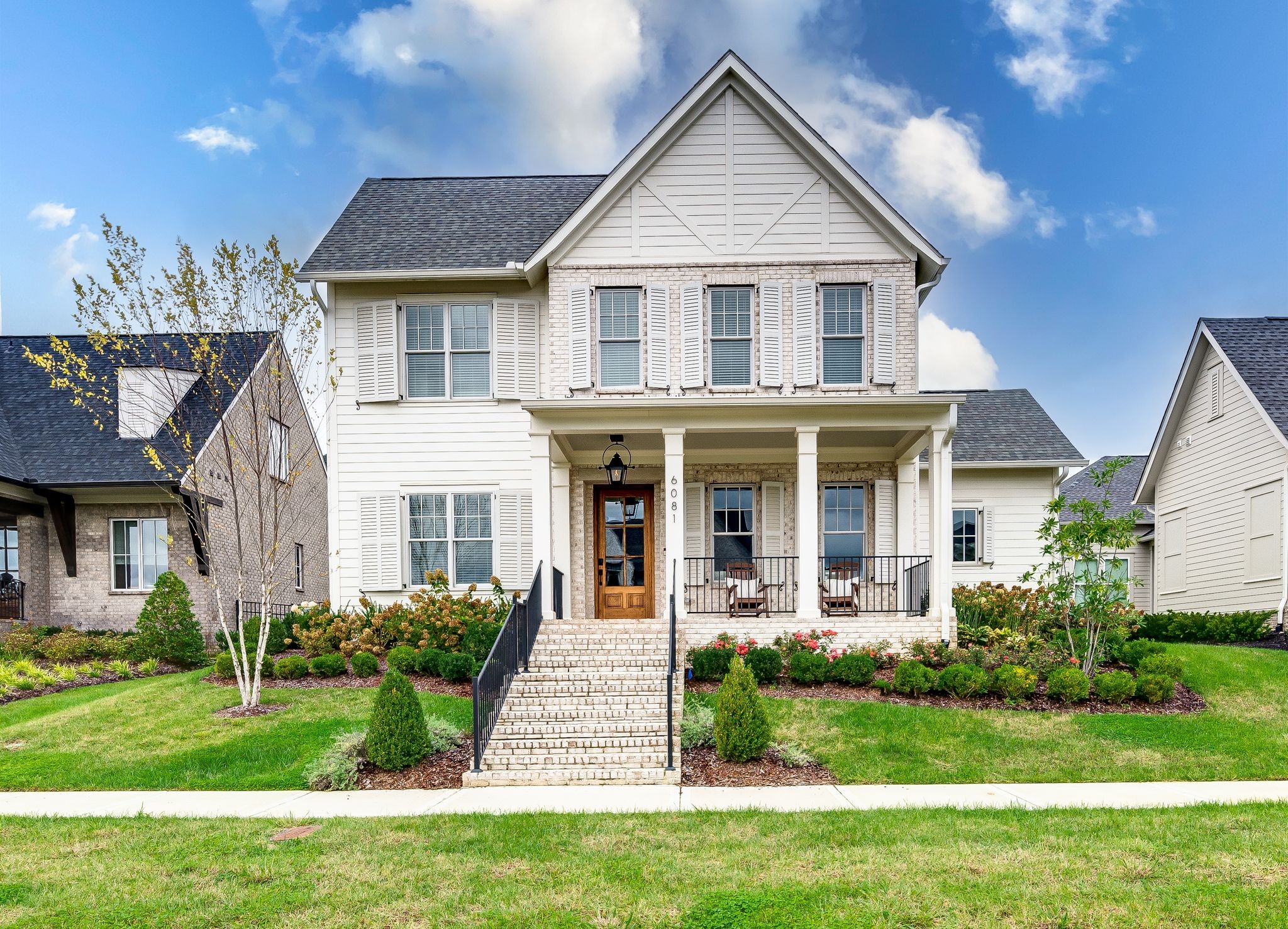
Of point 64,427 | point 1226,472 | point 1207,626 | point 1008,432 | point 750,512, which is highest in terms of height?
point 64,427

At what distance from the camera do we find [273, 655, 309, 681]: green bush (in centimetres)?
1355

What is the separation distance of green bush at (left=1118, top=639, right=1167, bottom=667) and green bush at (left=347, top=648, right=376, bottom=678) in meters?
10.8

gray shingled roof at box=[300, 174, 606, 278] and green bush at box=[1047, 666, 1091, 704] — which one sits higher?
gray shingled roof at box=[300, 174, 606, 278]

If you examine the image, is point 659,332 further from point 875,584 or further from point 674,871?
point 674,871

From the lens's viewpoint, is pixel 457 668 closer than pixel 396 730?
No

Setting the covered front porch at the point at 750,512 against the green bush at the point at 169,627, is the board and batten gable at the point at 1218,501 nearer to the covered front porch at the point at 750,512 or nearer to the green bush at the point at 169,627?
the covered front porch at the point at 750,512

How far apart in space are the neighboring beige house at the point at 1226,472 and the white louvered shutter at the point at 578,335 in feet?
42.7

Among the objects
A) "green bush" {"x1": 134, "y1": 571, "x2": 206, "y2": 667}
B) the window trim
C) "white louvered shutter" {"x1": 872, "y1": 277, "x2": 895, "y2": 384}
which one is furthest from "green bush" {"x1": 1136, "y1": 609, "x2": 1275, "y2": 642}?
"green bush" {"x1": 134, "y1": 571, "x2": 206, "y2": 667}

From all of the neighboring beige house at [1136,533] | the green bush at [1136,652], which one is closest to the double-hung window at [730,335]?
the green bush at [1136,652]

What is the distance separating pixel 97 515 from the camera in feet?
61.4

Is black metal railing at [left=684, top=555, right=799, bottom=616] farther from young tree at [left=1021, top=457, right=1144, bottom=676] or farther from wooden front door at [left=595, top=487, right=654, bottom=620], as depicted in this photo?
young tree at [left=1021, top=457, right=1144, bottom=676]

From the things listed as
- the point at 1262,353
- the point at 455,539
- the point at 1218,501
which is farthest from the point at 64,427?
the point at 1262,353

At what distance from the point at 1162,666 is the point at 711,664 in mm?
6168

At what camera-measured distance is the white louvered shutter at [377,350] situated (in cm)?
1595
